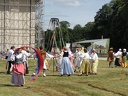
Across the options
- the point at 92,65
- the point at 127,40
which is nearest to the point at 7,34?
the point at 127,40

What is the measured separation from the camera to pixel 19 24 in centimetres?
6475

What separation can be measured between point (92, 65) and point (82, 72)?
128 cm

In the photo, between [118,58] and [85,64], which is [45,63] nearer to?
[85,64]

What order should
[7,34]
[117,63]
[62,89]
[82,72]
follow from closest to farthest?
[62,89] → [82,72] → [117,63] → [7,34]

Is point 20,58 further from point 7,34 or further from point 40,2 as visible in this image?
point 40,2

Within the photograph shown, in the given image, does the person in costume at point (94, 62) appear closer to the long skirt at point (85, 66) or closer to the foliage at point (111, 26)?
the long skirt at point (85, 66)

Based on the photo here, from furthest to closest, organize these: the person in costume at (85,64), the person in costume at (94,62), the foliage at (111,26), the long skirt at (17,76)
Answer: the foliage at (111,26)
the person in costume at (94,62)
the person in costume at (85,64)
the long skirt at (17,76)

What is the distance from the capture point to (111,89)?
1419 cm

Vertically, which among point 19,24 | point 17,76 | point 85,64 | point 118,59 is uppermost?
point 19,24

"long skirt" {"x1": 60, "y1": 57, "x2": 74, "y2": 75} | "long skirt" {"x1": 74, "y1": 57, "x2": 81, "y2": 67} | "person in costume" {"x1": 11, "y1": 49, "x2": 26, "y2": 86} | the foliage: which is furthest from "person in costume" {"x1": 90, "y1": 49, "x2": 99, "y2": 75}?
the foliage

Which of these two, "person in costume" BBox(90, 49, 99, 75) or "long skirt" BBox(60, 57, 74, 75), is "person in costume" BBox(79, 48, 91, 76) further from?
"long skirt" BBox(60, 57, 74, 75)

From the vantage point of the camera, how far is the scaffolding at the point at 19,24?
207ft

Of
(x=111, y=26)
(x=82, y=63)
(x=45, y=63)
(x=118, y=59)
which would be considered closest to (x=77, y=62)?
(x=82, y=63)

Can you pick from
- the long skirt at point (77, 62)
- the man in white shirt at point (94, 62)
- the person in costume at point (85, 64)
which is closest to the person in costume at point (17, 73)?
the person in costume at point (85, 64)
